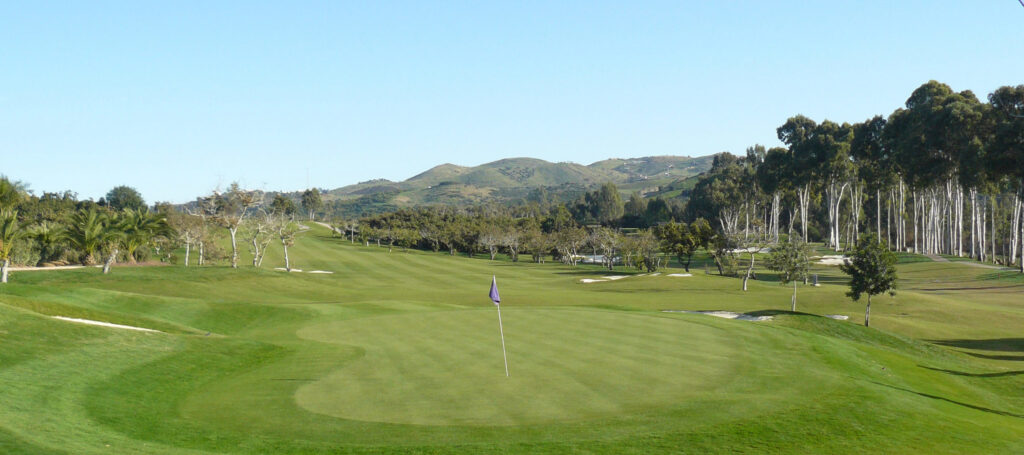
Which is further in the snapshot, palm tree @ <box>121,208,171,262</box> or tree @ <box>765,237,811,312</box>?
palm tree @ <box>121,208,171,262</box>

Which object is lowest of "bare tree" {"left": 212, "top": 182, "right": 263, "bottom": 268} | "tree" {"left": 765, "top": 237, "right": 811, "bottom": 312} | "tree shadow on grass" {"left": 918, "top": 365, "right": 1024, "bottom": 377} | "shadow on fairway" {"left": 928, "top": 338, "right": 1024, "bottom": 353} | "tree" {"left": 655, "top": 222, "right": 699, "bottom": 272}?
"shadow on fairway" {"left": 928, "top": 338, "right": 1024, "bottom": 353}

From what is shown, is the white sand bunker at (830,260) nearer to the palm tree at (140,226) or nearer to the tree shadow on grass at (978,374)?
the tree shadow on grass at (978,374)

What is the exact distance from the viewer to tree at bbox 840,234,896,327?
1524 inches

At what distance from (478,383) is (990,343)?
32623 mm

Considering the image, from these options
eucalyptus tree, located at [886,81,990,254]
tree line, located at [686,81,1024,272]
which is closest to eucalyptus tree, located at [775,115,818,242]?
tree line, located at [686,81,1024,272]

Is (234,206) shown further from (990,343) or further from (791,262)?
(990,343)

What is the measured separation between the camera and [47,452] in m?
10.1

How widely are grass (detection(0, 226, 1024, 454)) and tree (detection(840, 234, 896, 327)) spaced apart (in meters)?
3.44

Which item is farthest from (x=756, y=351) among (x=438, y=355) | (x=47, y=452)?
(x=47, y=452)

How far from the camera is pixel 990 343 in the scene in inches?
1420

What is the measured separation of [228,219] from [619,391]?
55.8m

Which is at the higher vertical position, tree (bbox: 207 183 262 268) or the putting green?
tree (bbox: 207 183 262 268)

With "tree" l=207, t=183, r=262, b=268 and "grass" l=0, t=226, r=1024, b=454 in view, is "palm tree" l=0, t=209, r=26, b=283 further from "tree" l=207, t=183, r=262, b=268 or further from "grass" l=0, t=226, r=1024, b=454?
"tree" l=207, t=183, r=262, b=268

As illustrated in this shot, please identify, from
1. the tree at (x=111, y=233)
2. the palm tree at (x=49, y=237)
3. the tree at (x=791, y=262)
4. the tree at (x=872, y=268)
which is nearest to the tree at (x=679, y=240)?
the tree at (x=791, y=262)
